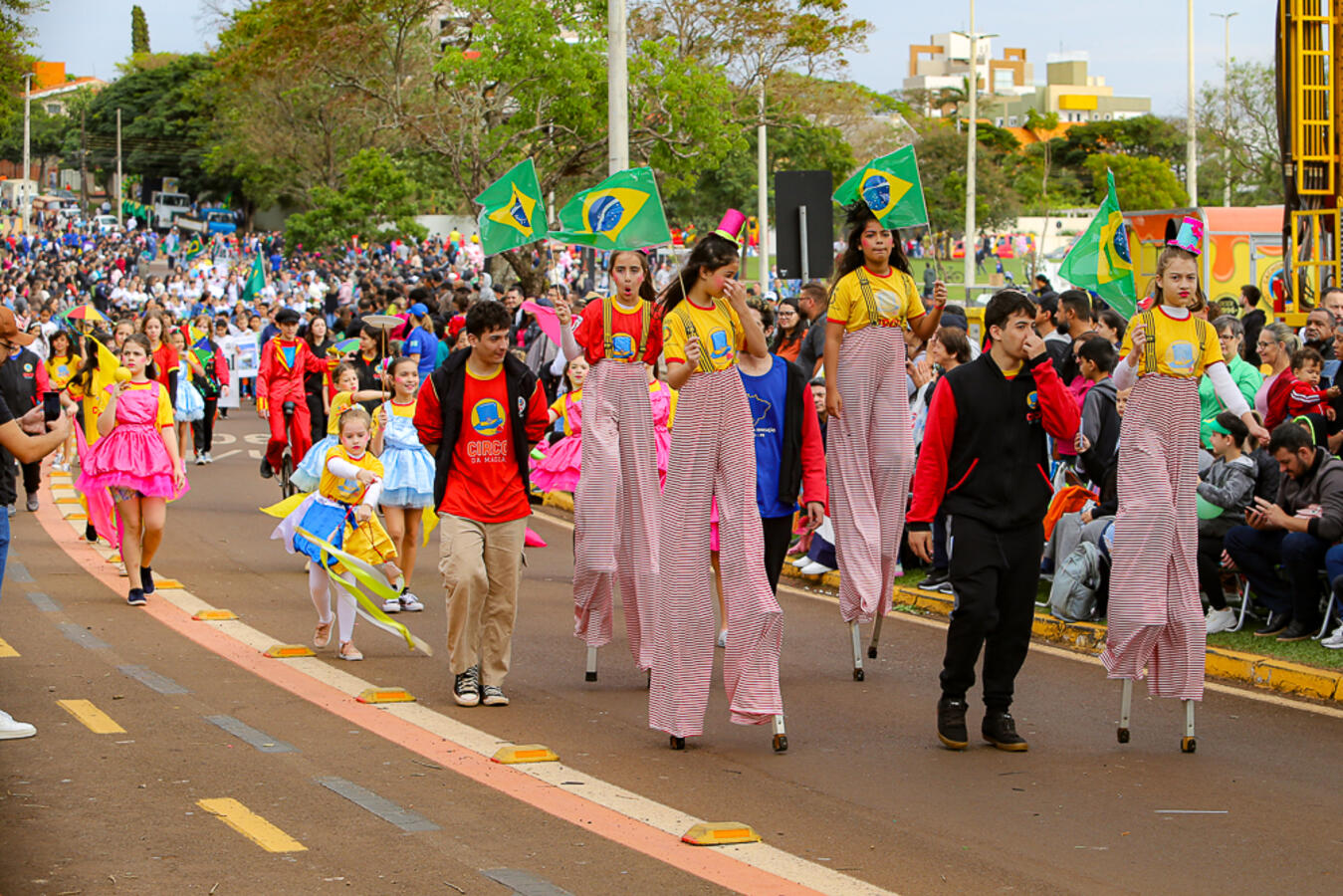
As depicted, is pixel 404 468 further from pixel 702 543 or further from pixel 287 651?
pixel 702 543

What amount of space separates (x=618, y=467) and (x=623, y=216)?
138cm

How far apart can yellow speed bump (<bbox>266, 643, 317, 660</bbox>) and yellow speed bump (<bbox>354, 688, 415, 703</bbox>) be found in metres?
1.17

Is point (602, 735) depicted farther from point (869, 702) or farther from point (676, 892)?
point (676, 892)

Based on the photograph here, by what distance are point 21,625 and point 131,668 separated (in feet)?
5.45

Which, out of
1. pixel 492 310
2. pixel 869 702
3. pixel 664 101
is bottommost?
pixel 869 702

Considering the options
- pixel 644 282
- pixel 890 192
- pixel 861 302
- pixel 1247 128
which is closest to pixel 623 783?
pixel 644 282

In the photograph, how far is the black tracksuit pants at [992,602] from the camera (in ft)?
23.9

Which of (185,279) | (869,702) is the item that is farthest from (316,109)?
(869,702)

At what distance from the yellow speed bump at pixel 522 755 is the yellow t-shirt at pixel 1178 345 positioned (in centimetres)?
310

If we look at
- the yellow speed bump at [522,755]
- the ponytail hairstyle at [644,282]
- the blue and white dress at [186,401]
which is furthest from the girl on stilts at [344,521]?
the blue and white dress at [186,401]

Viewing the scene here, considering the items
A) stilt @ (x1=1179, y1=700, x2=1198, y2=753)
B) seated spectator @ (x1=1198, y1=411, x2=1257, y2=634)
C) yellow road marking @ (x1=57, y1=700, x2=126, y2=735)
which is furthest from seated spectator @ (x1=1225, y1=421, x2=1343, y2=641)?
yellow road marking @ (x1=57, y1=700, x2=126, y2=735)

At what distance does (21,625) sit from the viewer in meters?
10.3

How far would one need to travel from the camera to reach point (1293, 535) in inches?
378

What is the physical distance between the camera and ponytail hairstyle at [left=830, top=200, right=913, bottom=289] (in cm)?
903
